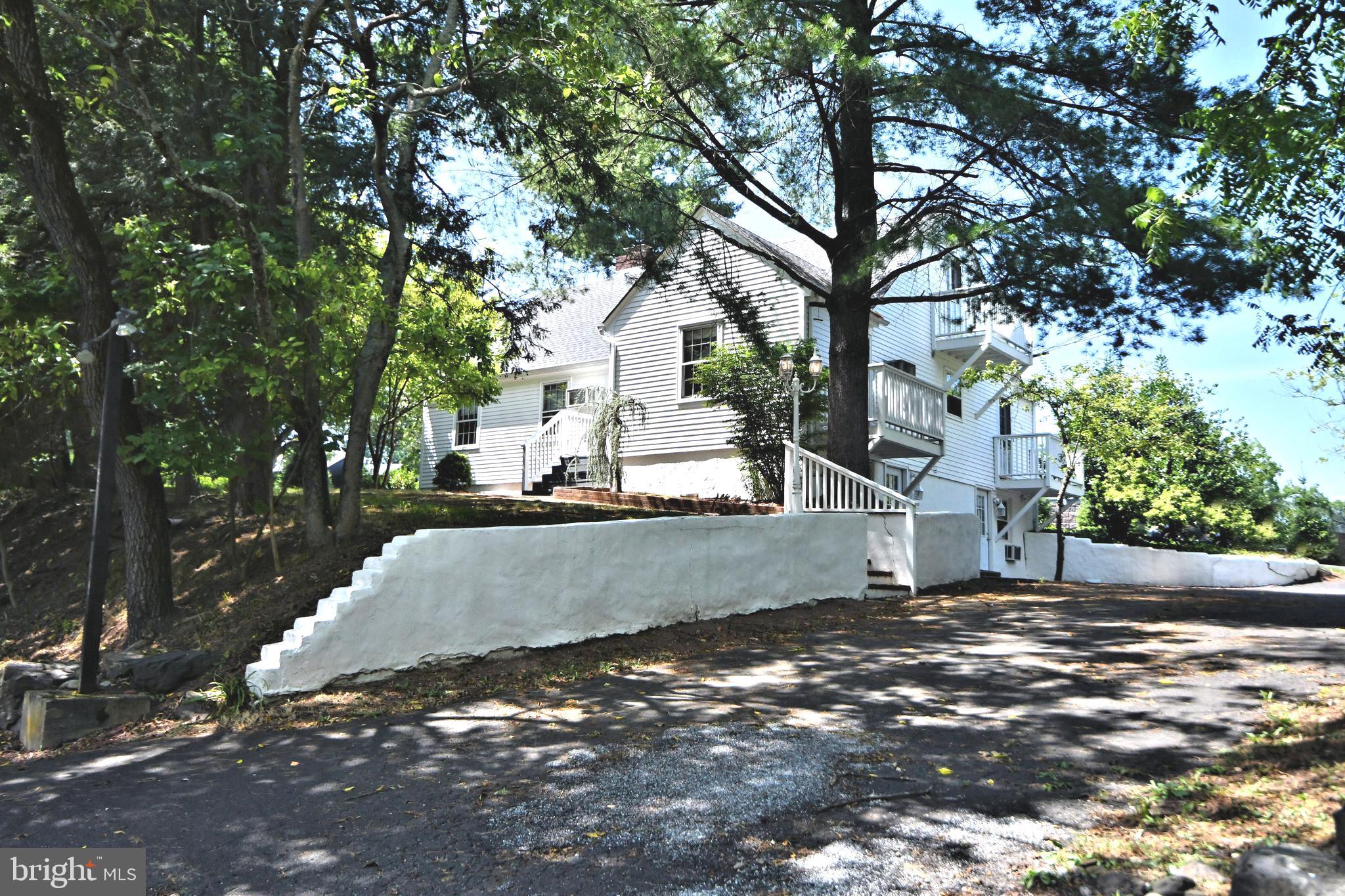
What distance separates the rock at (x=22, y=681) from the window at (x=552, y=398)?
15.1 metres

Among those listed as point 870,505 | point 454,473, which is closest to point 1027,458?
point 870,505

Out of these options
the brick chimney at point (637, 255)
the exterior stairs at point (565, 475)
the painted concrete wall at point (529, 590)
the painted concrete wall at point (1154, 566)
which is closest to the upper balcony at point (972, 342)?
the painted concrete wall at point (1154, 566)

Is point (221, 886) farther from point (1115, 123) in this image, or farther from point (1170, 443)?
point (1170, 443)

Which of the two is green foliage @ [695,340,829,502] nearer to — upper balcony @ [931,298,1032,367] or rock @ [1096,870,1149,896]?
upper balcony @ [931,298,1032,367]

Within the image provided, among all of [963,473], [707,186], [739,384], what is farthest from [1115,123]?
[963,473]

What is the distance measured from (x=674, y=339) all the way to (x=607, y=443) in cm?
285

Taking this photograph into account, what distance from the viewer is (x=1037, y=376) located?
21.1m

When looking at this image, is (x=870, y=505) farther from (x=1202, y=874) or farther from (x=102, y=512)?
(x=1202, y=874)

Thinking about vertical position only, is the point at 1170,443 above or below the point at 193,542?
above

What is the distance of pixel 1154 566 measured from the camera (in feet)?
74.5

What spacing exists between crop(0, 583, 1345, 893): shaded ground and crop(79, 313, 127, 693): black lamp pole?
1.37 meters

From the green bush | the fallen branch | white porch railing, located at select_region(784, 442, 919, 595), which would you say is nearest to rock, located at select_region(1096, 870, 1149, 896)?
the fallen branch

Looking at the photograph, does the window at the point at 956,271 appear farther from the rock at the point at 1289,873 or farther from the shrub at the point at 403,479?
the shrub at the point at 403,479

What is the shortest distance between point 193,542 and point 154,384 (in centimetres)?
471
